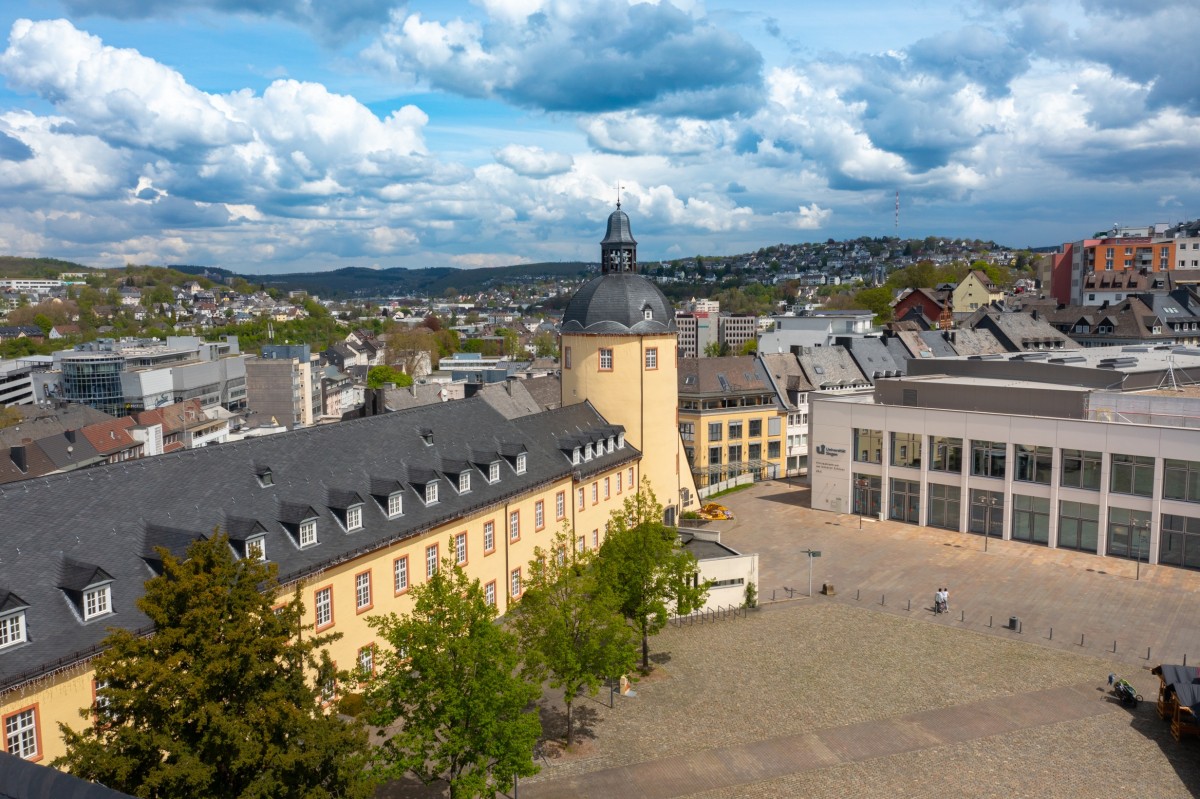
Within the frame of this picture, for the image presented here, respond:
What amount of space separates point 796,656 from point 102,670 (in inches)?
1116

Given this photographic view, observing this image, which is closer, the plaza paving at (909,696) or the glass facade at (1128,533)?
the plaza paving at (909,696)

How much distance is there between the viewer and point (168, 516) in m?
28.3

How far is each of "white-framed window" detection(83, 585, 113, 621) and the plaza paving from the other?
13.4m

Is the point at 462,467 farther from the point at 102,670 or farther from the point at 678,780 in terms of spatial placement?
the point at 102,670

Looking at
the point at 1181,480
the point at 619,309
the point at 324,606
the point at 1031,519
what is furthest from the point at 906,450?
the point at 324,606

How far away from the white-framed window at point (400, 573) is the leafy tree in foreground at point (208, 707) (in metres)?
15.4

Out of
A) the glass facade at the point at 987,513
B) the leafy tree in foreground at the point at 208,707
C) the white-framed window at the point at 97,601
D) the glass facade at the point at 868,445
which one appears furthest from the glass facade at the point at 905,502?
the white-framed window at the point at 97,601

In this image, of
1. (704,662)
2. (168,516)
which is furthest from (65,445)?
(704,662)

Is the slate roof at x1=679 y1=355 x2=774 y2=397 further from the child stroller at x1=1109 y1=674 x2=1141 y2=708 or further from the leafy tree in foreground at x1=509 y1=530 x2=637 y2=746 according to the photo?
the leafy tree in foreground at x1=509 y1=530 x2=637 y2=746

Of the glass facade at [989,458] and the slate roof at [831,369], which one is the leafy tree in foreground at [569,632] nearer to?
the glass facade at [989,458]

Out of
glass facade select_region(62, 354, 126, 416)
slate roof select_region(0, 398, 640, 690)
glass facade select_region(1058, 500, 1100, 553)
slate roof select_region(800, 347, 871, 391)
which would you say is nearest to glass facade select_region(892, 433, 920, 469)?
glass facade select_region(1058, 500, 1100, 553)

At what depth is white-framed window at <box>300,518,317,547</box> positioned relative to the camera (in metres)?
31.2

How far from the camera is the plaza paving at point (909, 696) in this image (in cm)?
2819

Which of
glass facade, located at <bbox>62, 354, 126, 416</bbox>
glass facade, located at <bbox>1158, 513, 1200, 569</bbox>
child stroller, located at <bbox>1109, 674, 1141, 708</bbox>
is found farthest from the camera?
glass facade, located at <bbox>62, 354, 126, 416</bbox>
